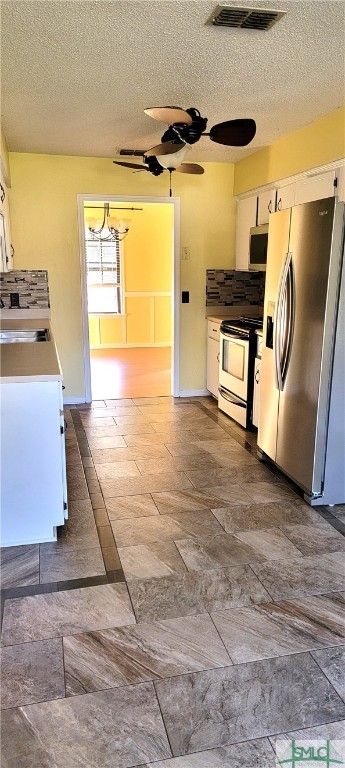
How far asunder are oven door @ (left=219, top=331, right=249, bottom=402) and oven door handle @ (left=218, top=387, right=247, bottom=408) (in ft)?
0.09

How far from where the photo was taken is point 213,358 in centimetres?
525

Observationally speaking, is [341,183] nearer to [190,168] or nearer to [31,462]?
[190,168]

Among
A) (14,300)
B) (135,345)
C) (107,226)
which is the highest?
(107,226)

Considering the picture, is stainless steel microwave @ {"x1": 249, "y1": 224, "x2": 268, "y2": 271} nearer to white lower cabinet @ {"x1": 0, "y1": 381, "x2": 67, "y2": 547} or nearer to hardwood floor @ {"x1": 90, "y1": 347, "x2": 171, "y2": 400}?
hardwood floor @ {"x1": 90, "y1": 347, "x2": 171, "y2": 400}

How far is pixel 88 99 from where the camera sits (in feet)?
10.0

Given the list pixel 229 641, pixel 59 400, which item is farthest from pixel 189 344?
pixel 229 641

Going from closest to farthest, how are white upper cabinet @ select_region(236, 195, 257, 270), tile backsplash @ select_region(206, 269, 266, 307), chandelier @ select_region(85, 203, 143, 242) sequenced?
white upper cabinet @ select_region(236, 195, 257, 270) → tile backsplash @ select_region(206, 269, 266, 307) → chandelier @ select_region(85, 203, 143, 242)

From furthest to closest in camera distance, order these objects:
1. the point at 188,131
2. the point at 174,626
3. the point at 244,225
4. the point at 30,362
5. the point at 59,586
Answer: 1. the point at 244,225
2. the point at 188,131
3. the point at 30,362
4. the point at 59,586
5. the point at 174,626

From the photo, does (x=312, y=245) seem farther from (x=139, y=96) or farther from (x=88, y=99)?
(x=88, y=99)

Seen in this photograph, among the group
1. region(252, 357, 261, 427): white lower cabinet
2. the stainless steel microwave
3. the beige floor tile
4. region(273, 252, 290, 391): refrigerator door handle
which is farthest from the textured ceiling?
the beige floor tile

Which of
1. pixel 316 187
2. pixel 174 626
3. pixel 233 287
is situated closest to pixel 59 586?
pixel 174 626

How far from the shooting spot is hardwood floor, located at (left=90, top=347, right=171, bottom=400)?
18.5 feet

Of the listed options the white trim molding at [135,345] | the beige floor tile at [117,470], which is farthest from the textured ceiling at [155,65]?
the white trim molding at [135,345]

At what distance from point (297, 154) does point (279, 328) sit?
1.51 metres
